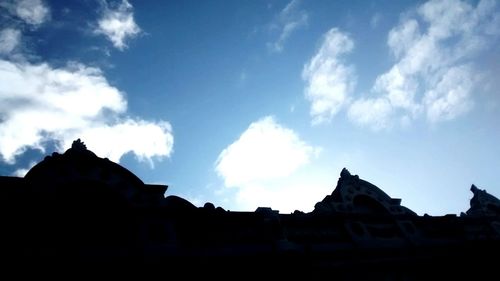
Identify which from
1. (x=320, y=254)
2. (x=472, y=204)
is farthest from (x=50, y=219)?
(x=472, y=204)

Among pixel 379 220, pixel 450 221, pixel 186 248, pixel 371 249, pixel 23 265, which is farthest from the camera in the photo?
pixel 450 221

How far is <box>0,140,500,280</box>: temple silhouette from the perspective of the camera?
26.8 feet

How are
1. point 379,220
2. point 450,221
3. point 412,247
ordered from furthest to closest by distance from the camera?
point 450,221 < point 379,220 < point 412,247

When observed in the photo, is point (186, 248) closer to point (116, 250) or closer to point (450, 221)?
point (116, 250)

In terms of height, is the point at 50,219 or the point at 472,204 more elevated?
the point at 472,204

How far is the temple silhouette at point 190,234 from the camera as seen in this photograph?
816 cm

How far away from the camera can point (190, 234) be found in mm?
9398

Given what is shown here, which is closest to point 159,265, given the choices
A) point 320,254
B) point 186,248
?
point 186,248

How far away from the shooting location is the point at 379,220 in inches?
493

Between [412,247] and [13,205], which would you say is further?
[412,247]

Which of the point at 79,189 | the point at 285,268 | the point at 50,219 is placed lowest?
the point at 285,268

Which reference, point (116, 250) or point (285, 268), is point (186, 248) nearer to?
point (116, 250)

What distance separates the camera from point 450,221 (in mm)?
13508

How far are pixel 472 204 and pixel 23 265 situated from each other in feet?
54.7
